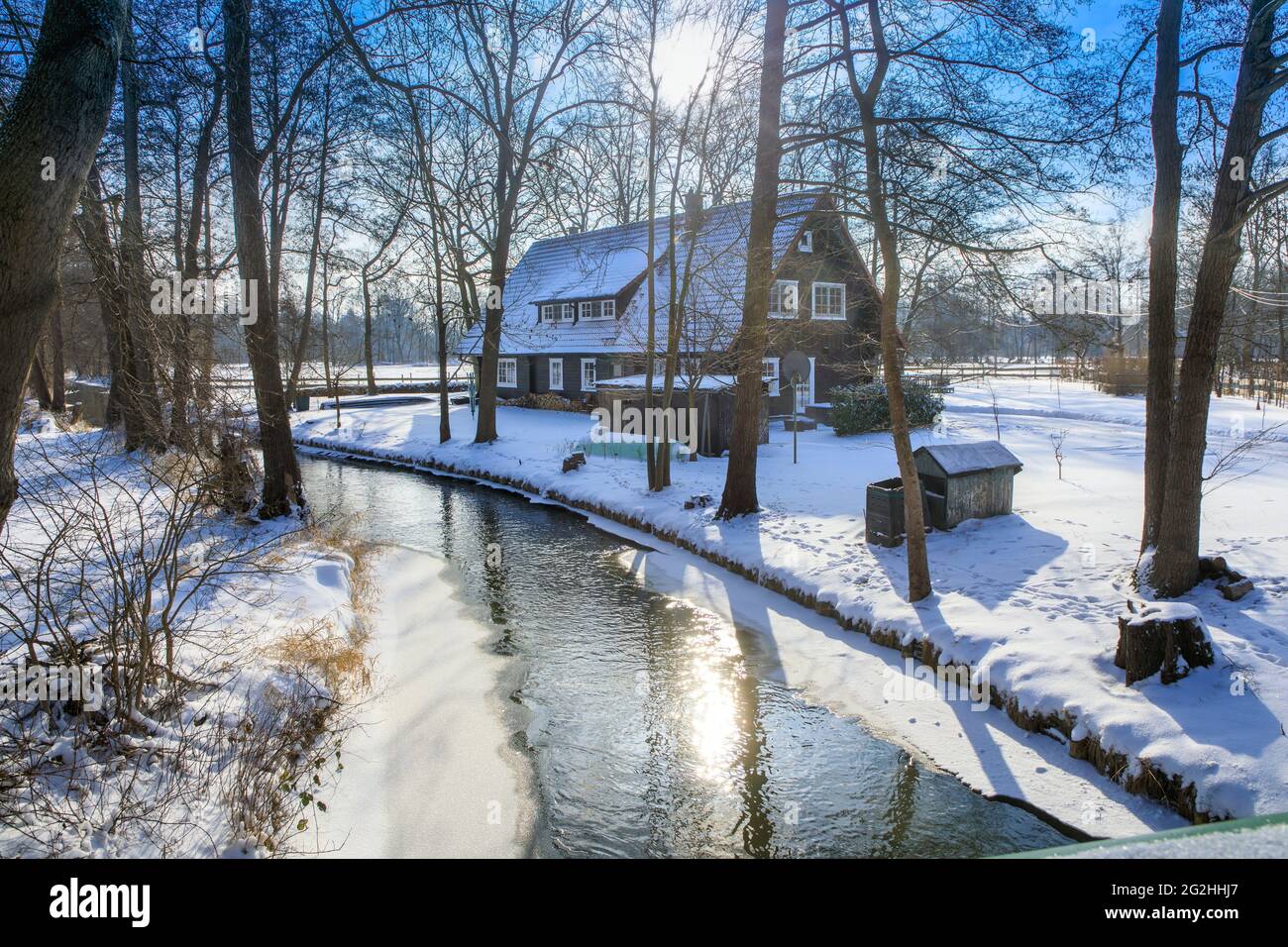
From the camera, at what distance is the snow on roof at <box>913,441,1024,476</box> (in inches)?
449

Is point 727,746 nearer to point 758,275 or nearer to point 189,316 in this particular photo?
point 758,275

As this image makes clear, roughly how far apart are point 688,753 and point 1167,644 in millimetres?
4074

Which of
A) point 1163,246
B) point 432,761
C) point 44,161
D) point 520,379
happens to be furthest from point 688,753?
point 520,379

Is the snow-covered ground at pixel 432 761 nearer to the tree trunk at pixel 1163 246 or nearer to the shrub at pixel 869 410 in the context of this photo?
the tree trunk at pixel 1163 246

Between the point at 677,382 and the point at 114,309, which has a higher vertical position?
the point at 114,309

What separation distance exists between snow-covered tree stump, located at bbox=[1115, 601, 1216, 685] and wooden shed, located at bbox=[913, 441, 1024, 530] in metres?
4.75

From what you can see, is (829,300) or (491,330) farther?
(829,300)

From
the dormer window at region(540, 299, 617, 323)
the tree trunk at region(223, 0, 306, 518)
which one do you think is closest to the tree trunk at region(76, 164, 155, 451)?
the tree trunk at region(223, 0, 306, 518)

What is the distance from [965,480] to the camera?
1156 cm

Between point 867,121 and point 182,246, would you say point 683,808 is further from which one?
point 182,246

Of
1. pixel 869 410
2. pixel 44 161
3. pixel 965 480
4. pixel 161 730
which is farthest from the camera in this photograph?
pixel 869 410

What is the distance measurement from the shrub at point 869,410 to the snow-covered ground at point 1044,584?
6.61ft

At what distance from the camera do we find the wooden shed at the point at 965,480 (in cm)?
1143

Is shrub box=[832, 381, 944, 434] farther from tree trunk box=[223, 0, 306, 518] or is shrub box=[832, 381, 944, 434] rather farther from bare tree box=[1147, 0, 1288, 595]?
tree trunk box=[223, 0, 306, 518]
